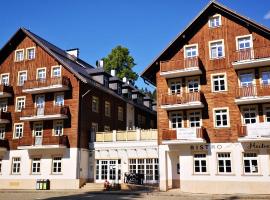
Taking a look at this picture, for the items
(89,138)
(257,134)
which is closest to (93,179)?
(89,138)

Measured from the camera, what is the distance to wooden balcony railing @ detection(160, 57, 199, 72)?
91.6ft

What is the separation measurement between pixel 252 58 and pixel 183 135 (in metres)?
7.90

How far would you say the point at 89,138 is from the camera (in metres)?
34.7

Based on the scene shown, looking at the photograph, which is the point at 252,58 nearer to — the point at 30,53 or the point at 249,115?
the point at 249,115

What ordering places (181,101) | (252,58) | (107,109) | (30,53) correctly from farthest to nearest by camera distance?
(107,109), (30,53), (181,101), (252,58)

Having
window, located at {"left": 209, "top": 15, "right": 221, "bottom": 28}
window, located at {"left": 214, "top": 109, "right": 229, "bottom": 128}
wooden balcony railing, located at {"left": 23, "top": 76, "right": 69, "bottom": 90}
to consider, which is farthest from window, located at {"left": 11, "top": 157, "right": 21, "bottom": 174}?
window, located at {"left": 209, "top": 15, "right": 221, "bottom": 28}

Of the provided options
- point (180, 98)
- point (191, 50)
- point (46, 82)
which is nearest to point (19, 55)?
point (46, 82)

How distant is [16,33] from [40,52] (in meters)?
3.69

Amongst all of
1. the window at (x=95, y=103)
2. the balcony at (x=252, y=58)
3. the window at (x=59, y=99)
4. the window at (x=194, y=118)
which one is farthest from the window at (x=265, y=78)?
the window at (x=59, y=99)

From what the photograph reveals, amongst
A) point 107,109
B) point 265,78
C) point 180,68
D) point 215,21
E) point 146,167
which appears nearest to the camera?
point 265,78

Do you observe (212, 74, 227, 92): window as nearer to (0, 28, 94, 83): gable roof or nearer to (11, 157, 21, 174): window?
(0, 28, 94, 83): gable roof

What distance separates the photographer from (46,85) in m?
34.0

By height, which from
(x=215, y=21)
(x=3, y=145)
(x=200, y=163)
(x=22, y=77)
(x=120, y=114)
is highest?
(x=215, y=21)

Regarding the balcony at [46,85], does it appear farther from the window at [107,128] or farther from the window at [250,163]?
the window at [250,163]
